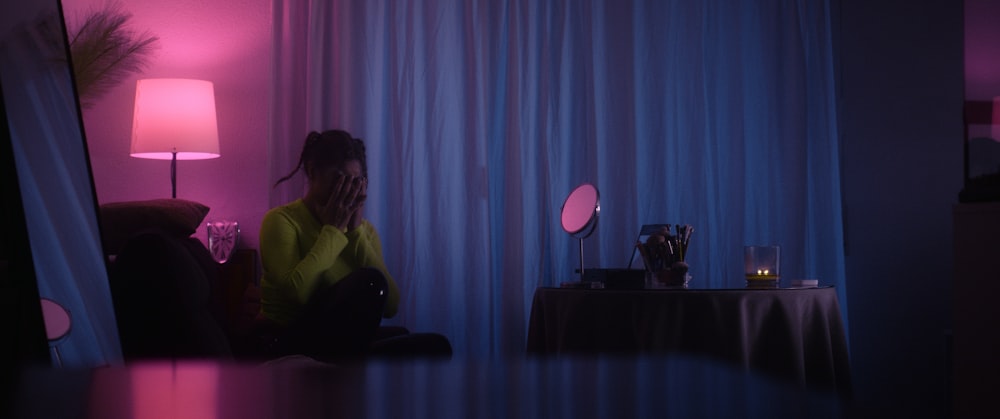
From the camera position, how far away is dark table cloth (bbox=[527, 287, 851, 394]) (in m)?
2.06

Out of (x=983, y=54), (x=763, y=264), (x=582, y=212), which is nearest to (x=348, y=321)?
(x=582, y=212)

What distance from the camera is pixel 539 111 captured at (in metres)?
3.46

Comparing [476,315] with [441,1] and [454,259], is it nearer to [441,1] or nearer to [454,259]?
[454,259]

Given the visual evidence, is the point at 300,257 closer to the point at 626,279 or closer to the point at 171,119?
the point at 171,119

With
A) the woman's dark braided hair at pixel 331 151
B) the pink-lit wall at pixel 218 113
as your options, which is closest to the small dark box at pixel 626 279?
the woman's dark braided hair at pixel 331 151

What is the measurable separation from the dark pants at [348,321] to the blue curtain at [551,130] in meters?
1.28

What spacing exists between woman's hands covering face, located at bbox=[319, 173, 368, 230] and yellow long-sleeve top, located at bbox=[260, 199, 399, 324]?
0.15 feet

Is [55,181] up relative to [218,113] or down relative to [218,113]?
down

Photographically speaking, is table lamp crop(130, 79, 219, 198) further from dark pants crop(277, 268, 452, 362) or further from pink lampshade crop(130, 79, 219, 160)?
dark pants crop(277, 268, 452, 362)

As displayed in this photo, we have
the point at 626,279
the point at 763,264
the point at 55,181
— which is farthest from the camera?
the point at 763,264

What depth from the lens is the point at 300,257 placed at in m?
2.61

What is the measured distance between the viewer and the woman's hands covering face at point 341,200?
2.58m

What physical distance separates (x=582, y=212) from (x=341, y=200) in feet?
2.52

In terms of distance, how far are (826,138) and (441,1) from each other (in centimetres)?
171
